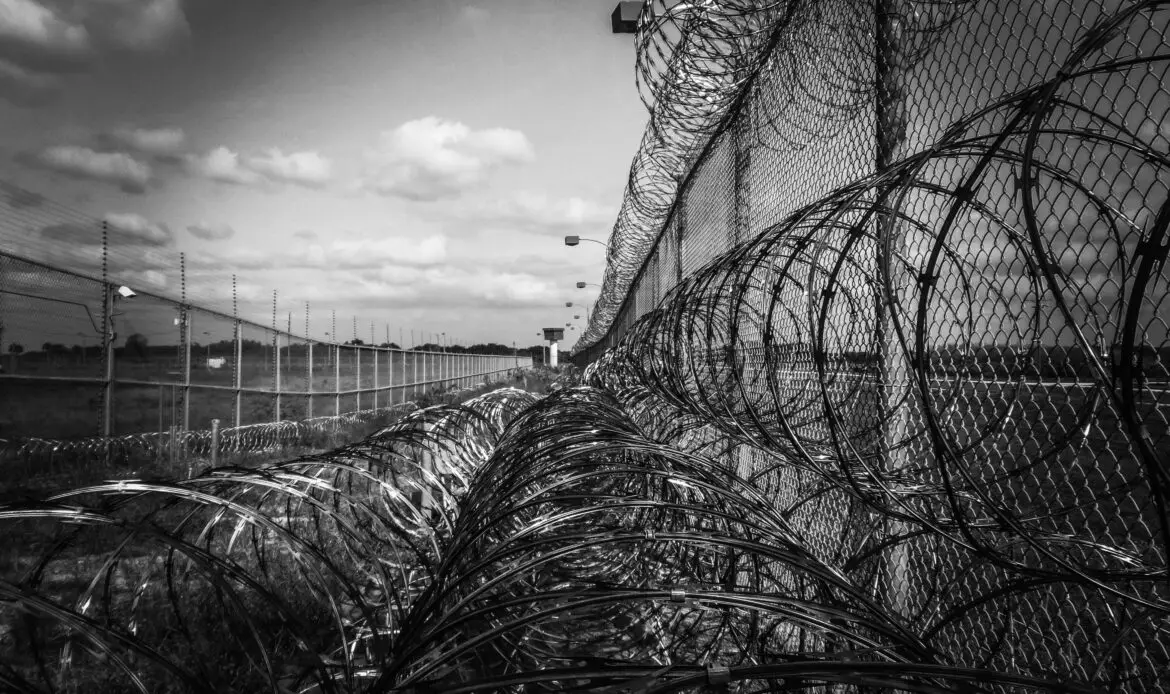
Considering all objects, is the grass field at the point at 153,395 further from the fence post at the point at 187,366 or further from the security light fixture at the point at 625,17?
the security light fixture at the point at 625,17

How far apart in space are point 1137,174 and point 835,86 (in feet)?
7.07

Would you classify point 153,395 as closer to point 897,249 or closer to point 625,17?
point 625,17

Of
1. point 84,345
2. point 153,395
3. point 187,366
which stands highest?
point 84,345

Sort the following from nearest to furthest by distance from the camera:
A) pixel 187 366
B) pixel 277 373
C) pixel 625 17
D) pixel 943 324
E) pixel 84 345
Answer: pixel 943 324 < pixel 625 17 < pixel 84 345 < pixel 187 366 < pixel 277 373

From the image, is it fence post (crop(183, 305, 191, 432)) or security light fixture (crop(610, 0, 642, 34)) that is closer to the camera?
security light fixture (crop(610, 0, 642, 34))

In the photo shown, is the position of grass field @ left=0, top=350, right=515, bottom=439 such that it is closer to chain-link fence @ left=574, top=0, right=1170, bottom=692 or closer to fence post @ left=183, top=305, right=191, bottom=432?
fence post @ left=183, top=305, right=191, bottom=432

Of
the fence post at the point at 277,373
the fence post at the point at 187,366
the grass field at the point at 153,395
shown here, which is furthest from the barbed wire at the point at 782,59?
the fence post at the point at 277,373

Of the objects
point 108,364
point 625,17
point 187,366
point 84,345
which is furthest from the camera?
point 187,366

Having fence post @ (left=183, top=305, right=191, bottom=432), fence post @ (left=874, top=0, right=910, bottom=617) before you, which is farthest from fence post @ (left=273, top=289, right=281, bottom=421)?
fence post @ (left=874, top=0, right=910, bottom=617)

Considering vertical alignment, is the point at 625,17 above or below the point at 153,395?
above

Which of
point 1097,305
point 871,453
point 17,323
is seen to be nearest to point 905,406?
point 871,453

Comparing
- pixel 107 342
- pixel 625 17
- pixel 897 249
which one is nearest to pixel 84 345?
pixel 107 342

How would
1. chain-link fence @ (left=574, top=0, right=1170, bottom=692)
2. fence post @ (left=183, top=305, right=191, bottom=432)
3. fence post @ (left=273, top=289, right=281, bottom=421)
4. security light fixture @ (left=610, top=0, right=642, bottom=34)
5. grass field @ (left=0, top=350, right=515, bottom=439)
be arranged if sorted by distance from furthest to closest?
fence post @ (left=273, top=289, right=281, bottom=421) < fence post @ (left=183, top=305, right=191, bottom=432) < grass field @ (left=0, top=350, right=515, bottom=439) < security light fixture @ (left=610, top=0, right=642, bottom=34) < chain-link fence @ (left=574, top=0, right=1170, bottom=692)

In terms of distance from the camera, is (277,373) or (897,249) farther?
(277,373)
